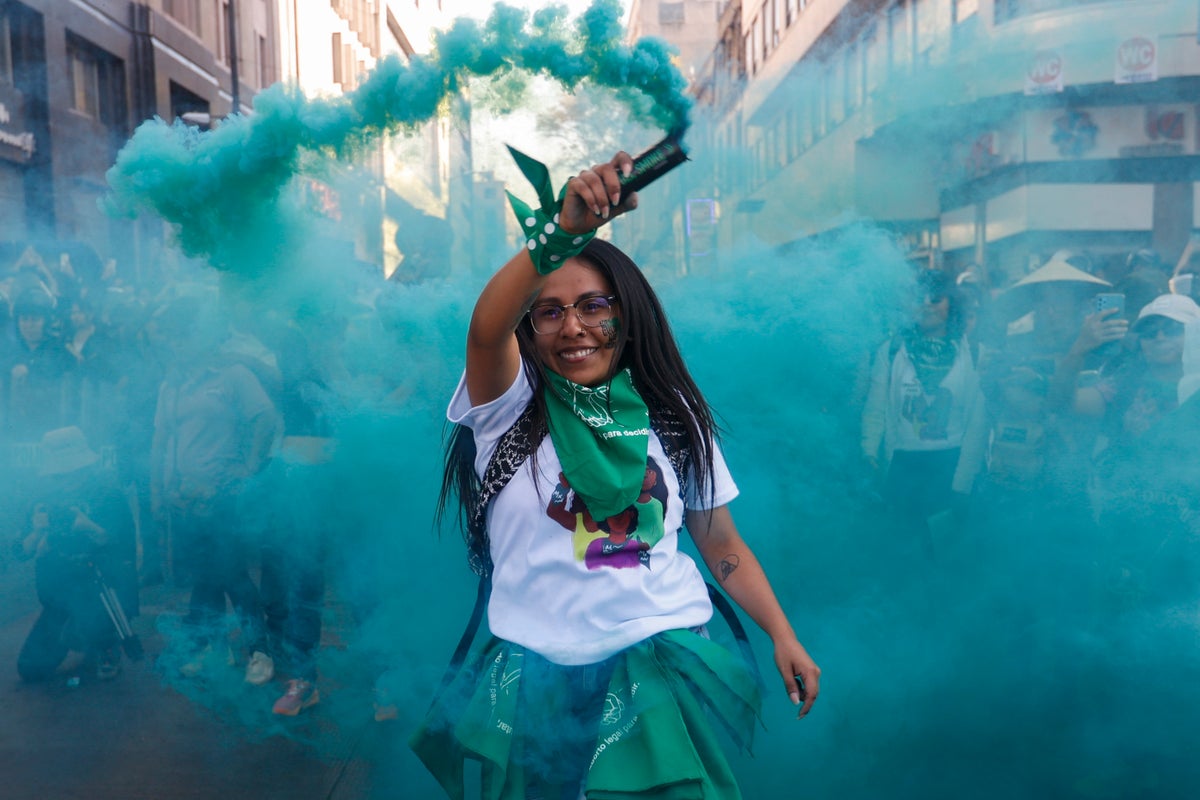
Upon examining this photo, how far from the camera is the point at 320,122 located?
9.37 ft

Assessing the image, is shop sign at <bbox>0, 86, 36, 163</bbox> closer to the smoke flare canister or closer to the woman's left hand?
the smoke flare canister

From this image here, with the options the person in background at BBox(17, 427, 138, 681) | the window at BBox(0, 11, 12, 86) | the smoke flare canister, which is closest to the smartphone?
the smoke flare canister

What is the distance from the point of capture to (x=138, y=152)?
114 inches

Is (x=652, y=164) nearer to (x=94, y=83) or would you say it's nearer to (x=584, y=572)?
(x=584, y=572)

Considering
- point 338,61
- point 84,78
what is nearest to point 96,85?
point 84,78

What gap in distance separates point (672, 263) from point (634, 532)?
1.98 meters

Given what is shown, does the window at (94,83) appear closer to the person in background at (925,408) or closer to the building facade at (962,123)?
the building facade at (962,123)

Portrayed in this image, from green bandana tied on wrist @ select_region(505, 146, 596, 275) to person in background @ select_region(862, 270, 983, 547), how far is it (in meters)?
2.12

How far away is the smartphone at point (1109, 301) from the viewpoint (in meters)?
3.47

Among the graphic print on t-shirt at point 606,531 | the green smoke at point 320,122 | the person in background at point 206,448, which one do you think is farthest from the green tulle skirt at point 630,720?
the person in background at point 206,448

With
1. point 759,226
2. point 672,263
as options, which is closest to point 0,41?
point 672,263

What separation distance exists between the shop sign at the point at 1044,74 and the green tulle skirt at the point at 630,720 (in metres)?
2.34

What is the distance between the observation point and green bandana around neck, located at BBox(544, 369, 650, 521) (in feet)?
5.71

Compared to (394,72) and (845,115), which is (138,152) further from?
(845,115)
